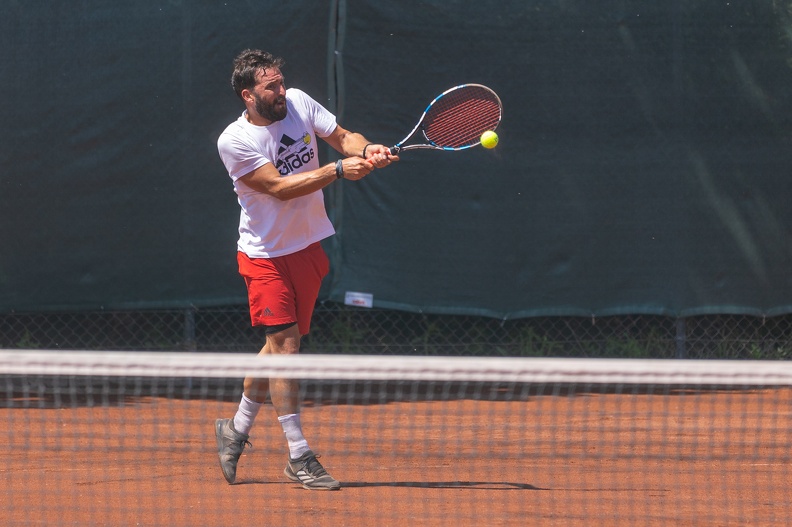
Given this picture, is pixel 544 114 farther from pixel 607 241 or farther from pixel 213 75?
pixel 213 75

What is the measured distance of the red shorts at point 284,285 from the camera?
427 centimetres

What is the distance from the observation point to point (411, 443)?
513 centimetres

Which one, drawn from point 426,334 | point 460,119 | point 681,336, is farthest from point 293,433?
point 681,336

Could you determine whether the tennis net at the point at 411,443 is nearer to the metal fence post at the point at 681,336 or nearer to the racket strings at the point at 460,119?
the metal fence post at the point at 681,336

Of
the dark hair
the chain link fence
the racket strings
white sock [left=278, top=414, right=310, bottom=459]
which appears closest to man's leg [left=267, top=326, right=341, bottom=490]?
white sock [left=278, top=414, right=310, bottom=459]

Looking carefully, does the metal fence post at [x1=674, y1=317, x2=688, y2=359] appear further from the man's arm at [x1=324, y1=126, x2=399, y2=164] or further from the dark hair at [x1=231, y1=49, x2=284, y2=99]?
the dark hair at [x1=231, y1=49, x2=284, y2=99]

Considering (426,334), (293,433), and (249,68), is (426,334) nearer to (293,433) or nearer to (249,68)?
(293,433)

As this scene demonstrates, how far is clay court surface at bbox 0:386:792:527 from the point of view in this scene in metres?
3.84

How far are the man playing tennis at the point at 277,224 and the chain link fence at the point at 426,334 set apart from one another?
2543 millimetres

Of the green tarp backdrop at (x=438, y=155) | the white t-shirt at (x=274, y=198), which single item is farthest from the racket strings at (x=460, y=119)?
the green tarp backdrop at (x=438, y=155)

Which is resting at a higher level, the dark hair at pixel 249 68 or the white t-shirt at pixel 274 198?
the dark hair at pixel 249 68

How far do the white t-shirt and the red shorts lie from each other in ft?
0.13

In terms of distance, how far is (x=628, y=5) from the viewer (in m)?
6.84

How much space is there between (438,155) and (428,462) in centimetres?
248
